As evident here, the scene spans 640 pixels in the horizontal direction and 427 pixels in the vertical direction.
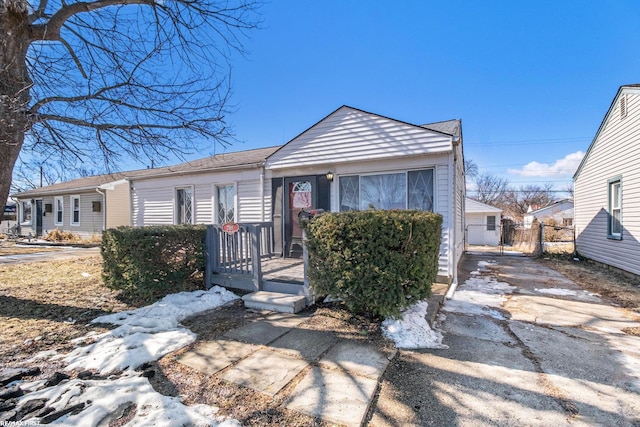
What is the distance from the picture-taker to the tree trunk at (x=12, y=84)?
133 inches

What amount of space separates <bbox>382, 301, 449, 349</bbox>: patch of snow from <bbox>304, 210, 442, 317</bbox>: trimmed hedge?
0.65 ft

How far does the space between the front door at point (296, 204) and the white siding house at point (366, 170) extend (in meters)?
0.03

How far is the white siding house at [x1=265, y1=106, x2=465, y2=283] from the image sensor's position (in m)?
5.93

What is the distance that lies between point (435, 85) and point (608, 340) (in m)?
11.8

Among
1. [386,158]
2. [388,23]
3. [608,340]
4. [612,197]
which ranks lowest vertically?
[608,340]

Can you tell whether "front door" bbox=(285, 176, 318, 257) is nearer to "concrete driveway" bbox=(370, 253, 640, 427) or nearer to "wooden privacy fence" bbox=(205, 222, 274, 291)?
"wooden privacy fence" bbox=(205, 222, 274, 291)

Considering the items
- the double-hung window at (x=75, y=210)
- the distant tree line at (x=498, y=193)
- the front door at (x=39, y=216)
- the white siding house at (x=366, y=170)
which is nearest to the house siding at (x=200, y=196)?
the white siding house at (x=366, y=170)

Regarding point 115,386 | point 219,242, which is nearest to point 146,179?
point 219,242

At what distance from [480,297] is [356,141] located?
4.14 metres

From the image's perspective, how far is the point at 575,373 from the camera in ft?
8.95

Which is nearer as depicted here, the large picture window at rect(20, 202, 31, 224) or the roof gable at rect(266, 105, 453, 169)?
the roof gable at rect(266, 105, 453, 169)

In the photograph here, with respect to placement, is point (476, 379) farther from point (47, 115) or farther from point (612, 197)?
point (612, 197)

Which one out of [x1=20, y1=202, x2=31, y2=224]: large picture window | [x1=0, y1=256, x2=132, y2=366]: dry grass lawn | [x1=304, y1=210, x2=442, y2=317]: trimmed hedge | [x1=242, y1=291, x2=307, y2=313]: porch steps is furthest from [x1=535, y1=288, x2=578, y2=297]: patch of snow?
[x1=20, y1=202, x2=31, y2=224]: large picture window

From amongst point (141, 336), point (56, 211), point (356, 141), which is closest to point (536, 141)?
point (356, 141)
